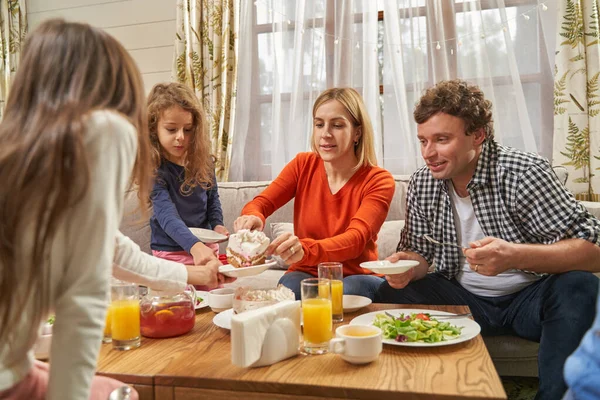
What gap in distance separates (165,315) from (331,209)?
106 cm

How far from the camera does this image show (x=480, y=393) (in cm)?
100

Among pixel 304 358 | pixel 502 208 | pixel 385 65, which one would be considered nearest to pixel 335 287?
pixel 304 358

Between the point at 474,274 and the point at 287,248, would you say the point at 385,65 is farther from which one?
the point at 287,248

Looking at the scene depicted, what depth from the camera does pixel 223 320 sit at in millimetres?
1496

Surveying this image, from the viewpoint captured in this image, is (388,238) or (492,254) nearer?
(492,254)

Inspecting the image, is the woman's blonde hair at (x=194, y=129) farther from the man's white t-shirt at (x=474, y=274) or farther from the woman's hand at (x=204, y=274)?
the man's white t-shirt at (x=474, y=274)

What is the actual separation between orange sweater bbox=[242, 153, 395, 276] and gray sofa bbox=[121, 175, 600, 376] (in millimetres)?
472

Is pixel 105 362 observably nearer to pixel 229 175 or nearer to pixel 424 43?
pixel 229 175

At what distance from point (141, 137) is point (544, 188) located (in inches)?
57.0

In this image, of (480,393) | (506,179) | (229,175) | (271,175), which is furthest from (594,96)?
(480,393)

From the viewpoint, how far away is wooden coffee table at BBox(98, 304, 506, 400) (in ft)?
3.41

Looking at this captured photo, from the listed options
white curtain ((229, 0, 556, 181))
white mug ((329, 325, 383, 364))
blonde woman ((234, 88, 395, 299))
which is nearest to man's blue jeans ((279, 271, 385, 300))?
blonde woman ((234, 88, 395, 299))

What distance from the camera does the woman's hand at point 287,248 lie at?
177cm

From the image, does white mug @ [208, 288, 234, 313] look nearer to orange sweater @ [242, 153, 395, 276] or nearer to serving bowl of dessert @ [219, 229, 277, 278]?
serving bowl of dessert @ [219, 229, 277, 278]
